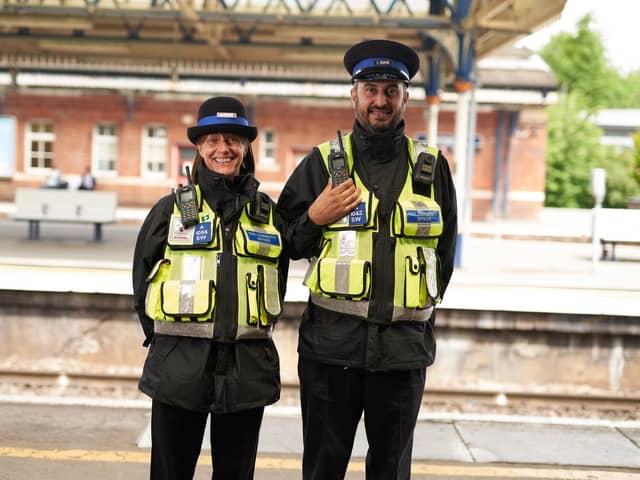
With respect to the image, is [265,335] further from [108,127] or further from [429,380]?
[108,127]

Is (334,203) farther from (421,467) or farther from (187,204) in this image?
(421,467)

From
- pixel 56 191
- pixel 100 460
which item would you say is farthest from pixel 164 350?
pixel 56 191

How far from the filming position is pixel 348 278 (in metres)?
3.09

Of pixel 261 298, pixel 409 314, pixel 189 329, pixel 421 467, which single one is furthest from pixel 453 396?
pixel 189 329

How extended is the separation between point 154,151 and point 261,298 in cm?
2361

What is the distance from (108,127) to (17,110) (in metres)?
3.03

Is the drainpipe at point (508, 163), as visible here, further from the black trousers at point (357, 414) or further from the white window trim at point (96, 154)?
the black trousers at point (357, 414)

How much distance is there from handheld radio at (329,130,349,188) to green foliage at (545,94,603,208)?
39.4 meters

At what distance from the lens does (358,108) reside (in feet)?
10.4

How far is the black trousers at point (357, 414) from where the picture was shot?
317cm

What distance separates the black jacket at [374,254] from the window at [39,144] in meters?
24.6

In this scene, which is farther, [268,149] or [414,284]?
[268,149]

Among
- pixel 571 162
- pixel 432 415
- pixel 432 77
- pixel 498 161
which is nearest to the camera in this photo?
pixel 432 415

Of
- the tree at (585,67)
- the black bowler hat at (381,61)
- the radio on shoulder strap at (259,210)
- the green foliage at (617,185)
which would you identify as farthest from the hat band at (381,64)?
the tree at (585,67)
